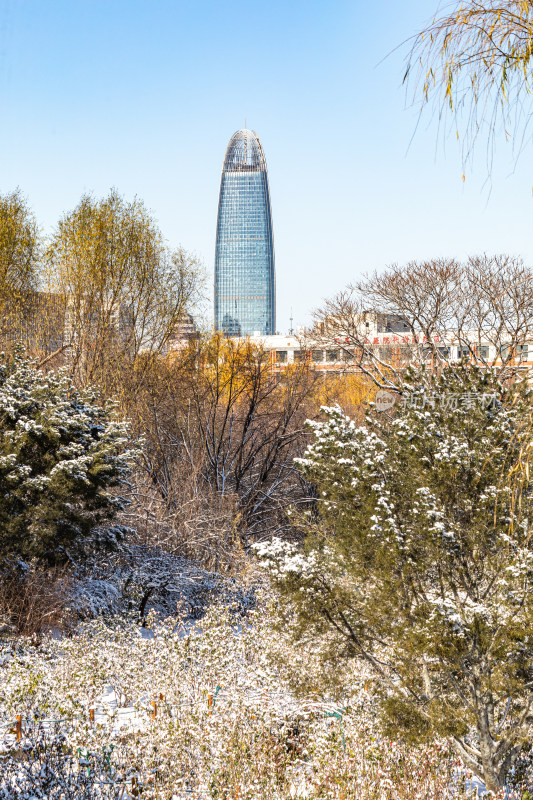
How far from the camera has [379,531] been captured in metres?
4.27

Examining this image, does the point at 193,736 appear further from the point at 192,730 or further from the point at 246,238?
the point at 246,238

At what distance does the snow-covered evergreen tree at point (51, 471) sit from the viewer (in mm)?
7695

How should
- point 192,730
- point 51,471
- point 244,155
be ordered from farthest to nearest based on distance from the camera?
point 244,155, point 51,471, point 192,730

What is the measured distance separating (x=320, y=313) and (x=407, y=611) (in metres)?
18.1

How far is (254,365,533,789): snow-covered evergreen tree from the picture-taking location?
385 cm

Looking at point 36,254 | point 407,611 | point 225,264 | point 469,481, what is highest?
point 225,264

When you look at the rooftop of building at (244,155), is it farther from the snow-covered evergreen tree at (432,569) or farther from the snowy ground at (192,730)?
the snow-covered evergreen tree at (432,569)

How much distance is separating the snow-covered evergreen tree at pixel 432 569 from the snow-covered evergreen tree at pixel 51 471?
12.6 ft

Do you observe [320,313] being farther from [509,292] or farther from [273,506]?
[273,506]

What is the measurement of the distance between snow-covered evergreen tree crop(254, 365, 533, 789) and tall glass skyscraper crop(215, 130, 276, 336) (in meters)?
132

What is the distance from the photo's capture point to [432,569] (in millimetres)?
4508

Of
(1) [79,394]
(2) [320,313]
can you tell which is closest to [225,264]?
(2) [320,313]

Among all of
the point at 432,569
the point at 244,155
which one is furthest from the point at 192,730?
the point at 244,155

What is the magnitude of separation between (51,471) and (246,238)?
457 ft
